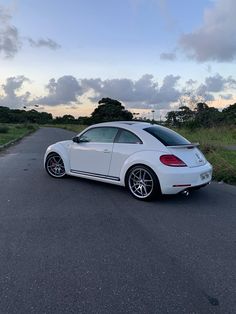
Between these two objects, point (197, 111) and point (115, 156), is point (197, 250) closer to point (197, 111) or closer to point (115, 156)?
point (115, 156)

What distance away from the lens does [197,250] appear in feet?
14.5

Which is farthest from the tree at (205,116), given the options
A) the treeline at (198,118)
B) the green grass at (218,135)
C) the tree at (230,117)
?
the green grass at (218,135)

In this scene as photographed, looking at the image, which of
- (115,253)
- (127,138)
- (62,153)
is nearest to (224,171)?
(127,138)

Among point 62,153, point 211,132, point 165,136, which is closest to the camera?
point 165,136

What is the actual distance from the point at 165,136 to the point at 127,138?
81 centimetres

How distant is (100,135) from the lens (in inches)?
312

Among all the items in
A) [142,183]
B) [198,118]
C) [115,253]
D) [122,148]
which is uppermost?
[198,118]

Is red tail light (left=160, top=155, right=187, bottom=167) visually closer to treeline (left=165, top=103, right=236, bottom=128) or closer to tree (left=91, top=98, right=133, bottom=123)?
treeline (left=165, top=103, right=236, bottom=128)

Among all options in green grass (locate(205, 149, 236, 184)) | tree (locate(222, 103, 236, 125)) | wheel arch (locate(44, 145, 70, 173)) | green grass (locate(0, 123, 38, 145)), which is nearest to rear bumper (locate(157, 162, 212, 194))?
green grass (locate(205, 149, 236, 184))

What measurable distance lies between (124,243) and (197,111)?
23.7 metres

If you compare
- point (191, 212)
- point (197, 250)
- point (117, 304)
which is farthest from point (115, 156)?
point (117, 304)

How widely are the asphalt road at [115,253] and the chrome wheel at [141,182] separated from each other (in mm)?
227

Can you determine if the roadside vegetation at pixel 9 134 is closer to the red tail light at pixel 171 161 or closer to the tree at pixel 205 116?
the tree at pixel 205 116

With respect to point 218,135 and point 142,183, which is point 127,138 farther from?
point 218,135
